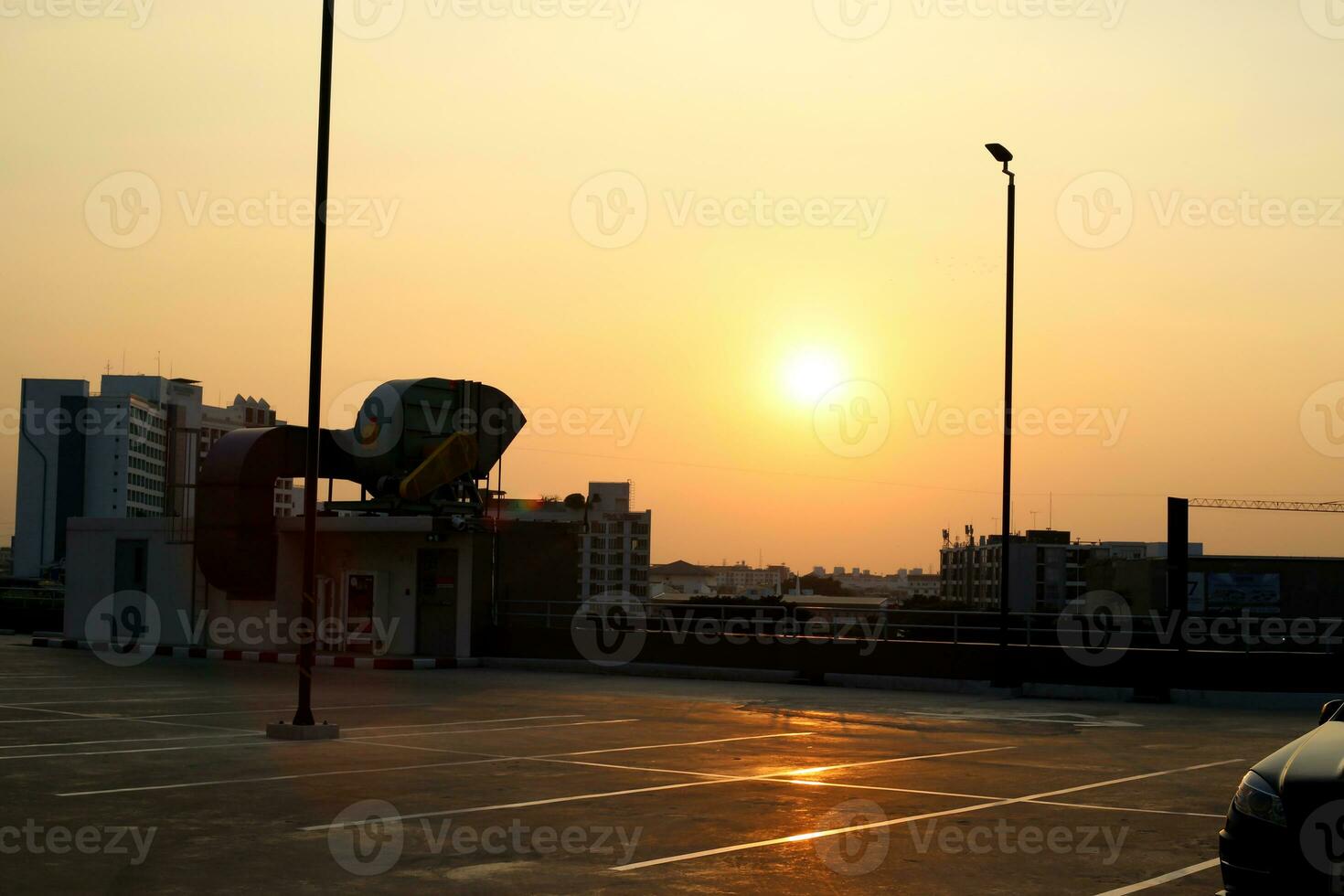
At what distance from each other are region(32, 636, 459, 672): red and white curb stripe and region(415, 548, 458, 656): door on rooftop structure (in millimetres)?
867

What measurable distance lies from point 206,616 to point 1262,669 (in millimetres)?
25835

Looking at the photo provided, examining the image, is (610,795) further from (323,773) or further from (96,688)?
(96,688)

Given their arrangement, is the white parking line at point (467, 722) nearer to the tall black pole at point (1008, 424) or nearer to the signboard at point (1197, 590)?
the tall black pole at point (1008, 424)

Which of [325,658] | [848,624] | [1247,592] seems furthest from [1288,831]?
[1247,592]

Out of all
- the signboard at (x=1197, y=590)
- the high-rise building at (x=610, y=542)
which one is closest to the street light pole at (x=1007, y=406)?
the signboard at (x=1197, y=590)

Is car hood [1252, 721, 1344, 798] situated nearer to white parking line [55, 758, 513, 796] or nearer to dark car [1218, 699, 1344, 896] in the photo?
dark car [1218, 699, 1344, 896]

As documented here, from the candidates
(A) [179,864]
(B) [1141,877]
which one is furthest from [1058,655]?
(A) [179,864]

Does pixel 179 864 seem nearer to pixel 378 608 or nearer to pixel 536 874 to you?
pixel 536 874

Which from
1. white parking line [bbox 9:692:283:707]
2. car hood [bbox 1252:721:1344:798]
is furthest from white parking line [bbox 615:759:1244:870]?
white parking line [bbox 9:692:283:707]

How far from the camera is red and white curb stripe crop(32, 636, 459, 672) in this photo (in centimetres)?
3269

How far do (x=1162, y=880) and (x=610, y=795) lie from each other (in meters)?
5.28

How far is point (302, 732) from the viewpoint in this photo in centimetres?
1709

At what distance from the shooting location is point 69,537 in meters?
39.6

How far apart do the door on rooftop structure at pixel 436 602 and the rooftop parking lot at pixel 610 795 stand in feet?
35.8
